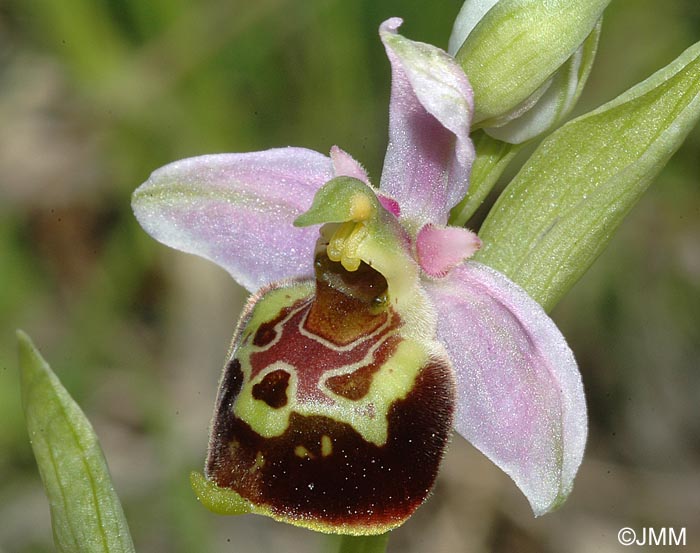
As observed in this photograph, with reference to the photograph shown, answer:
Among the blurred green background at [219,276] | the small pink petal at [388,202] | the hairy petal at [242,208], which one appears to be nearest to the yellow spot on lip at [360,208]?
the small pink petal at [388,202]

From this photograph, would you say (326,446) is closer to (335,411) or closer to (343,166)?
(335,411)

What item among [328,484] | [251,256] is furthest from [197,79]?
[328,484]

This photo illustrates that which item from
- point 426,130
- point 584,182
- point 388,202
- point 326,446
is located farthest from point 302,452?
point 584,182

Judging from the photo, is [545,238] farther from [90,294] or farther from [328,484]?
[90,294]

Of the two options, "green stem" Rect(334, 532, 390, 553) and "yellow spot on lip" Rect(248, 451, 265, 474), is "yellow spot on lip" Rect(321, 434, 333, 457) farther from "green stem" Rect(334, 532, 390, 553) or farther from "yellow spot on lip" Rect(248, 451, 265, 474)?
"green stem" Rect(334, 532, 390, 553)

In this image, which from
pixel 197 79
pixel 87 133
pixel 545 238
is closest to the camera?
pixel 545 238

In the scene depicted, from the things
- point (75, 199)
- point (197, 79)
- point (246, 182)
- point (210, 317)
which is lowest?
point (210, 317)

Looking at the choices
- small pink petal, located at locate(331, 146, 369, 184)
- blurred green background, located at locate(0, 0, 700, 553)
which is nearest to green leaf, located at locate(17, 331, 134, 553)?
small pink petal, located at locate(331, 146, 369, 184)
